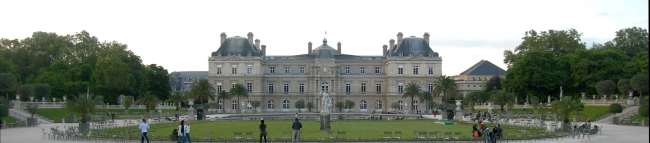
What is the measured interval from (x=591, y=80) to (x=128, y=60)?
143ft

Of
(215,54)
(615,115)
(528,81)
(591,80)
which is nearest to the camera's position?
(615,115)

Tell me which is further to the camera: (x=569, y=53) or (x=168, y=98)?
(x=168, y=98)

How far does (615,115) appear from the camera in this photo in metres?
55.9

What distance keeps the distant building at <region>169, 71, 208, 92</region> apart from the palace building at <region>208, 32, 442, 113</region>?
33704mm

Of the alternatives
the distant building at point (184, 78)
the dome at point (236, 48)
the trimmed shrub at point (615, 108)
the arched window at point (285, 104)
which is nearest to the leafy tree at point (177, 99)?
the dome at point (236, 48)

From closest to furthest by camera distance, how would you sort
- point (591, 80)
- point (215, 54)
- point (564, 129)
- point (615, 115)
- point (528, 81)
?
1. point (564, 129)
2. point (615, 115)
3. point (591, 80)
4. point (528, 81)
5. point (215, 54)

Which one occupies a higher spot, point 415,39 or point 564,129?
point 415,39

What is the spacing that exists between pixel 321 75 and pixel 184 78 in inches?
1812

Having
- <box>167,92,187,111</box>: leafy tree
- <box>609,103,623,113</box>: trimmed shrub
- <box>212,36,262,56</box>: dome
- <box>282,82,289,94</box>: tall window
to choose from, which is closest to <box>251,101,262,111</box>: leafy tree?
<box>282,82,289,94</box>: tall window

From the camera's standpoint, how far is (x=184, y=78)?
148 m

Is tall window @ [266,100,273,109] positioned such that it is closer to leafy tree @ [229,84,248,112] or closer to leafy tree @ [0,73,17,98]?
leafy tree @ [229,84,248,112]

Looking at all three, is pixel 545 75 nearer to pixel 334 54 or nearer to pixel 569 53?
pixel 569 53

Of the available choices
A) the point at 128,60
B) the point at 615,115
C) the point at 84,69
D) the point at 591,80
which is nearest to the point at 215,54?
the point at 128,60

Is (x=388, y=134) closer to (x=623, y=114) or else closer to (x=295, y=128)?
(x=295, y=128)
